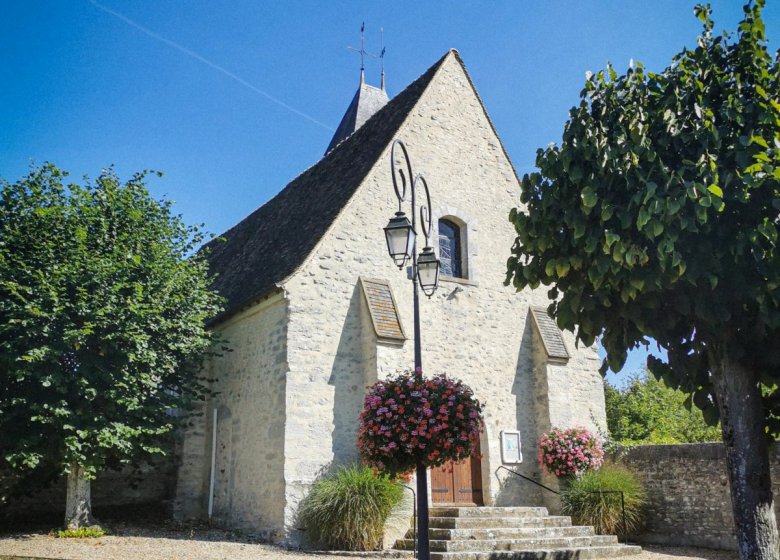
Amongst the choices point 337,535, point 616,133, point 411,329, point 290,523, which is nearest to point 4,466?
point 290,523

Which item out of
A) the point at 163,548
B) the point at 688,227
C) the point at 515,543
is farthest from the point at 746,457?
the point at 163,548

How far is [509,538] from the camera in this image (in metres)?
11.1

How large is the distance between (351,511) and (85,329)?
16.9 ft

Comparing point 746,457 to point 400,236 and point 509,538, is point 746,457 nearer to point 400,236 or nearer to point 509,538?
point 400,236

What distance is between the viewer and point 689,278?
6.42 metres

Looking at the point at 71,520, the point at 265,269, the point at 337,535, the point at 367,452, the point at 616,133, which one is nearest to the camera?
the point at 616,133

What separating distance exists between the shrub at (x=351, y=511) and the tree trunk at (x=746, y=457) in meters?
5.56

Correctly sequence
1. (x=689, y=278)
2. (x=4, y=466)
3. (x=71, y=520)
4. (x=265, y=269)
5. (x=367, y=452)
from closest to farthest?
(x=689, y=278) → (x=367, y=452) → (x=71, y=520) → (x=4, y=466) → (x=265, y=269)

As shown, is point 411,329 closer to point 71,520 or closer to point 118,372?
point 118,372

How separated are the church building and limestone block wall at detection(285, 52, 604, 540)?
3cm

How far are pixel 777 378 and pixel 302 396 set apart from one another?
7.50 m

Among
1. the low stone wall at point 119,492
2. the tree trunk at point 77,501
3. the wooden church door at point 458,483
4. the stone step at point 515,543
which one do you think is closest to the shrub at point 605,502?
the stone step at point 515,543

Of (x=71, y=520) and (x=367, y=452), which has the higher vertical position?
(x=367, y=452)

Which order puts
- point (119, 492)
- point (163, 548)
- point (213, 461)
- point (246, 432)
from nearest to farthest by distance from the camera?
point (163, 548)
point (246, 432)
point (213, 461)
point (119, 492)
